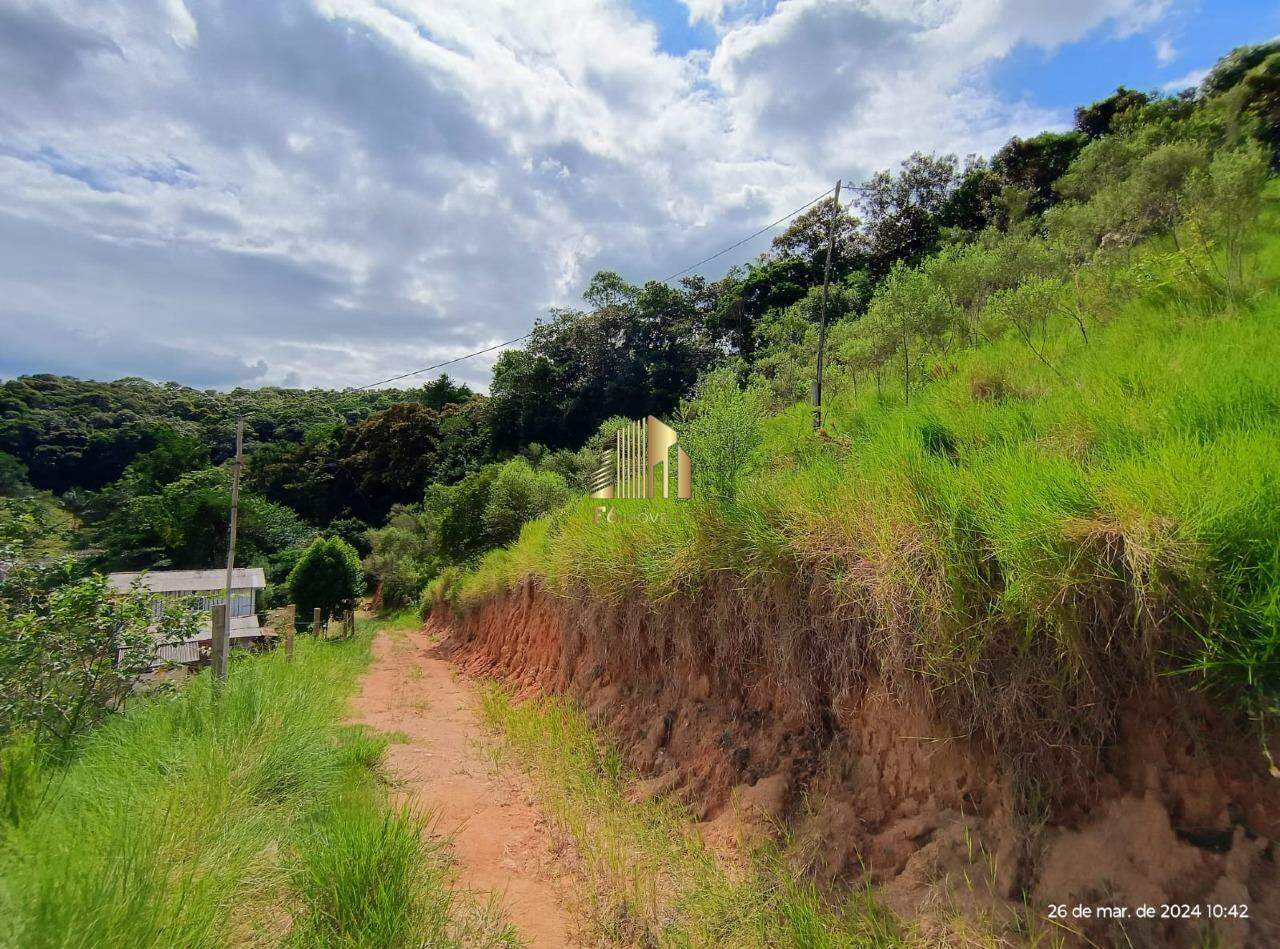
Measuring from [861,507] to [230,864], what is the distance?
4.43 metres

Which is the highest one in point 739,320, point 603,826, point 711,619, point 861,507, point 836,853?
point 739,320

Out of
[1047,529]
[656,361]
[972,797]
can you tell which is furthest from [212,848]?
[656,361]

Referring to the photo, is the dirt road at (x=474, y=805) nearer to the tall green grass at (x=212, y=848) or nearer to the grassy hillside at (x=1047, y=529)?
the tall green grass at (x=212, y=848)

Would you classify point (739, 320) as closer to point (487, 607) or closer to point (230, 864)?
point (487, 607)

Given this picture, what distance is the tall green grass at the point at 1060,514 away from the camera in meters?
2.41

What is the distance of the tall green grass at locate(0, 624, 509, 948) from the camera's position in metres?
2.54

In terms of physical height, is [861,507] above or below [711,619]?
above

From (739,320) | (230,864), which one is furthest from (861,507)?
(739,320)

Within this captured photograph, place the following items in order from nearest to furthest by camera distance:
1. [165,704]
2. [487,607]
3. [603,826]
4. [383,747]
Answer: [603,826]
[165,704]
[383,747]
[487,607]

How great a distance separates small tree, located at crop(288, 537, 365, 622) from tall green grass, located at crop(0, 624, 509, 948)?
71.7ft

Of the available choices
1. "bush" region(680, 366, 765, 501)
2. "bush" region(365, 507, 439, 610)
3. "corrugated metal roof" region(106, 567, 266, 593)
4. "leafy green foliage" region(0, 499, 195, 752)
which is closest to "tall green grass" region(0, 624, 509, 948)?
A: "leafy green foliage" region(0, 499, 195, 752)

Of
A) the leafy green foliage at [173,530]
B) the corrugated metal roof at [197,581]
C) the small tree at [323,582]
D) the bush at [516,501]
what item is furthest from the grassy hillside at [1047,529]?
the leafy green foliage at [173,530]

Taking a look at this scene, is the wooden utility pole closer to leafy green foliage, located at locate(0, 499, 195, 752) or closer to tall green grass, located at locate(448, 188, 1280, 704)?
leafy green foliage, located at locate(0, 499, 195, 752)

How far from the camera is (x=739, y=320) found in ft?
99.6
